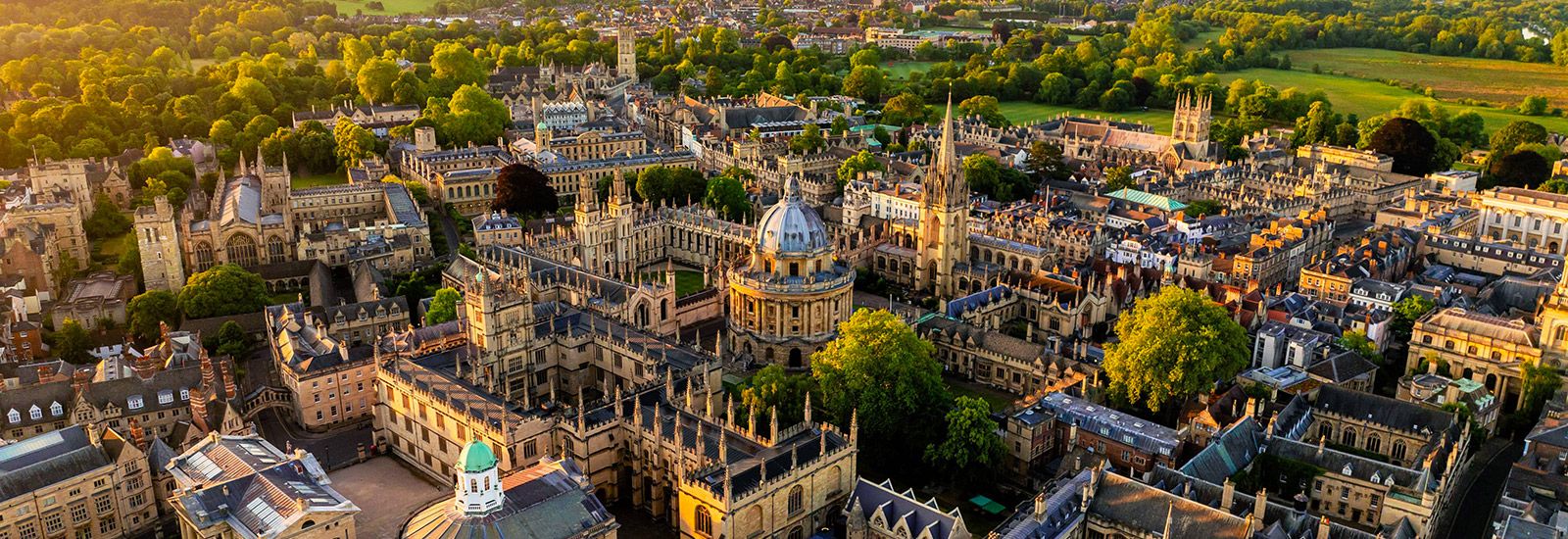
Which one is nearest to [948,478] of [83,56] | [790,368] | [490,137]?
[790,368]

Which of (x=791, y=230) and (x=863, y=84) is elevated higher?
(x=863, y=84)

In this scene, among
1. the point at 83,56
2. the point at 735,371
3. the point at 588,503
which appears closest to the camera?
the point at 588,503

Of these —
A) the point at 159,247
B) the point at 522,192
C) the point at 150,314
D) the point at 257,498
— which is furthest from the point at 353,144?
the point at 257,498

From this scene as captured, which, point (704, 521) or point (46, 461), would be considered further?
point (46, 461)

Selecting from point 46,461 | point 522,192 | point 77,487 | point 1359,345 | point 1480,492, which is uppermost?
point 522,192

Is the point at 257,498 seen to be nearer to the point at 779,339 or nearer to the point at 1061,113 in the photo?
the point at 779,339

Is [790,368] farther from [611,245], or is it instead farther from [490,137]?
[490,137]

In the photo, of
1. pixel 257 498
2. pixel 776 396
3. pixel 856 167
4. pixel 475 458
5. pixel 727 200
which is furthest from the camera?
pixel 856 167
